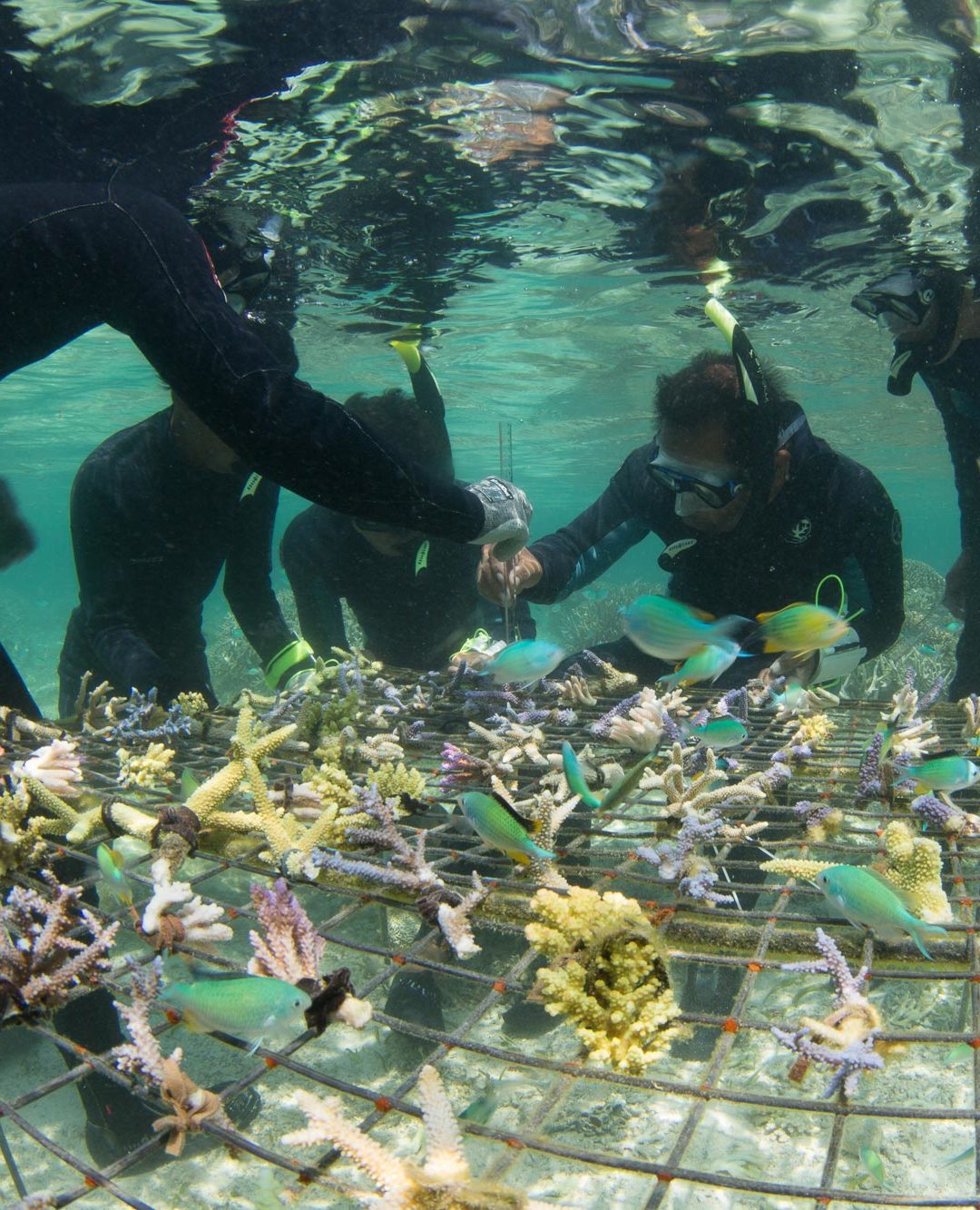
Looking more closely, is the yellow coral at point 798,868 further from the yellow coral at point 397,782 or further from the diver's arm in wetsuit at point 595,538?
the diver's arm in wetsuit at point 595,538

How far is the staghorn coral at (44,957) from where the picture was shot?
1999 millimetres

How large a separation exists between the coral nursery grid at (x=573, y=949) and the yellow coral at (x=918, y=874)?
21 millimetres

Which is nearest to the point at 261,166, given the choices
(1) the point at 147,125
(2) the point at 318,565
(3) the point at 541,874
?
(1) the point at 147,125

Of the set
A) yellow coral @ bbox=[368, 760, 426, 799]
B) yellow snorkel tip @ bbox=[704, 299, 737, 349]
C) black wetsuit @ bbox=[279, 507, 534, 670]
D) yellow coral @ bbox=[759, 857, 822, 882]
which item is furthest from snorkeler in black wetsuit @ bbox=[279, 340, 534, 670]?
yellow coral @ bbox=[759, 857, 822, 882]

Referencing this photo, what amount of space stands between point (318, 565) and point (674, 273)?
28.4 feet

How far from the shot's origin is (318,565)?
7797 mm

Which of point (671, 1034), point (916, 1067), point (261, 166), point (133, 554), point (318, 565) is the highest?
point (261, 166)

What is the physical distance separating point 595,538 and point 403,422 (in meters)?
2.27

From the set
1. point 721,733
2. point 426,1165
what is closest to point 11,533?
point 721,733

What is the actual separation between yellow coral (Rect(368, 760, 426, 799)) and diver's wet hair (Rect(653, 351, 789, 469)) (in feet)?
11.7

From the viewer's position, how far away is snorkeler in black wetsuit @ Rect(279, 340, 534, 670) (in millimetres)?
7652

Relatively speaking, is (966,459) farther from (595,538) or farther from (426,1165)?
(426,1165)

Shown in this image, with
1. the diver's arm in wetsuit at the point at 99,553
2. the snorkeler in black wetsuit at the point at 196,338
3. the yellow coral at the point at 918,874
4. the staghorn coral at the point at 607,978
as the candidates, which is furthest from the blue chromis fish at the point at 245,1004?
the diver's arm in wetsuit at the point at 99,553

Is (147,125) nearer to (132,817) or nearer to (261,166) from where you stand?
(261,166)
